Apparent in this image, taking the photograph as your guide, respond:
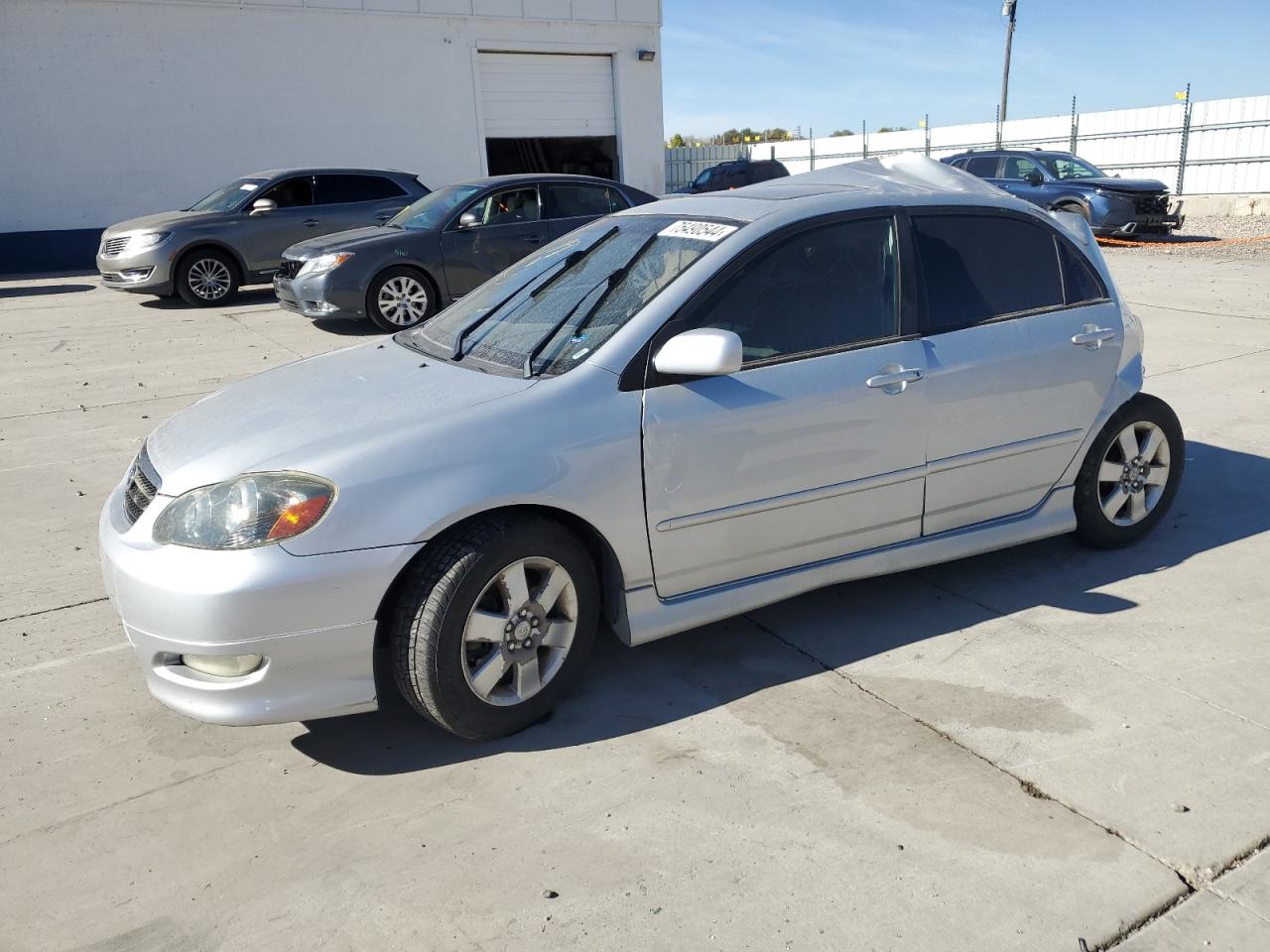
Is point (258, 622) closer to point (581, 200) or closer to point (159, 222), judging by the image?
point (581, 200)

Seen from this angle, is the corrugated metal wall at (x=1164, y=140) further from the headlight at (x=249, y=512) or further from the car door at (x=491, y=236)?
the headlight at (x=249, y=512)

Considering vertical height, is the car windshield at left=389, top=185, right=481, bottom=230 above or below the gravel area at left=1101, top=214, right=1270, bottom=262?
above

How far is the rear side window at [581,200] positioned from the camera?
11.2m

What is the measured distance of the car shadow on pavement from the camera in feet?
10.9

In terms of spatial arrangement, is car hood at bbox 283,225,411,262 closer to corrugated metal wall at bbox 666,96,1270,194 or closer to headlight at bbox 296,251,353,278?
headlight at bbox 296,251,353,278

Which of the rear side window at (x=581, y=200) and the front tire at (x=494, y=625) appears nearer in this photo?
the front tire at (x=494, y=625)

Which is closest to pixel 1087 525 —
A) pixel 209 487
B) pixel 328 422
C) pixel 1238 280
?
pixel 328 422

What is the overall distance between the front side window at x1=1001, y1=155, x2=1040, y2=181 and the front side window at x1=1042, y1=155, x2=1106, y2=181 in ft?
0.70

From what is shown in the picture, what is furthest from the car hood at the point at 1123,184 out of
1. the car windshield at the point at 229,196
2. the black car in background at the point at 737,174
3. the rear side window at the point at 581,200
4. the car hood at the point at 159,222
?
the car hood at the point at 159,222

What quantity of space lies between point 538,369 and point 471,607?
85 centimetres

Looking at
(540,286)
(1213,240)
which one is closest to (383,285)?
(540,286)

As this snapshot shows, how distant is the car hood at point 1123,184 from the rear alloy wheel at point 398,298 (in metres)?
12.5

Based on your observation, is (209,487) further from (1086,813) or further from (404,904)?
(1086,813)

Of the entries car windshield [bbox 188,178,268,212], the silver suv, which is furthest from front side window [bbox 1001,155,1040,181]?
car windshield [bbox 188,178,268,212]
